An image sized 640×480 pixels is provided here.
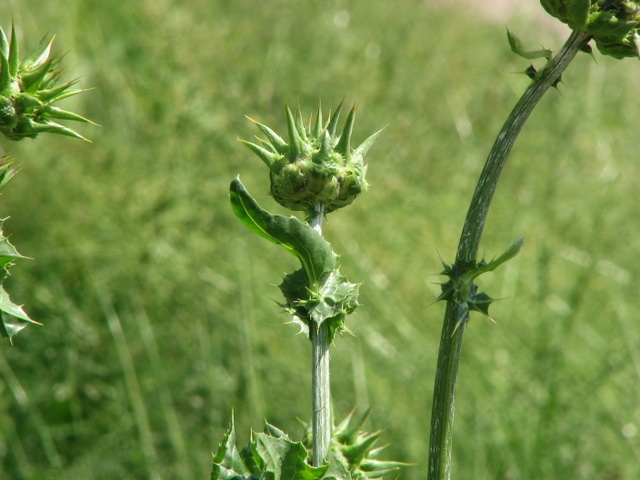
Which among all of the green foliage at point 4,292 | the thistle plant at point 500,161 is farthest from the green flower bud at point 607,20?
the green foliage at point 4,292

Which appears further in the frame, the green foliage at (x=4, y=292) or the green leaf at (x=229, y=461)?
the green foliage at (x=4, y=292)

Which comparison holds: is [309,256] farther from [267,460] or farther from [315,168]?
[267,460]

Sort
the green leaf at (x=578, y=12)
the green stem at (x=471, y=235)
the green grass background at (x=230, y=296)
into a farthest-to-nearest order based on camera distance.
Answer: the green grass background at (x=230, y=296) < the green stem at (x=471, y=235) < the green leaf at (x=578, y=12)

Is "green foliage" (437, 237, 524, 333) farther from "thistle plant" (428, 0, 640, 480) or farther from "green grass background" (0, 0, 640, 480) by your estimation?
"green grass background" (0, 0, 640, 480)

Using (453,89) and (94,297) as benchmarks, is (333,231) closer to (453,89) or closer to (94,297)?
(94,297)

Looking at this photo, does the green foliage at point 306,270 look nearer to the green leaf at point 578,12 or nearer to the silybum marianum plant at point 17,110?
the silybum marianum plant at point 17,110

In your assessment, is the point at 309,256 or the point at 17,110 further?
the point at 17,110

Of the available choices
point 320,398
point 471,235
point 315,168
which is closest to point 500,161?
point 471,235
